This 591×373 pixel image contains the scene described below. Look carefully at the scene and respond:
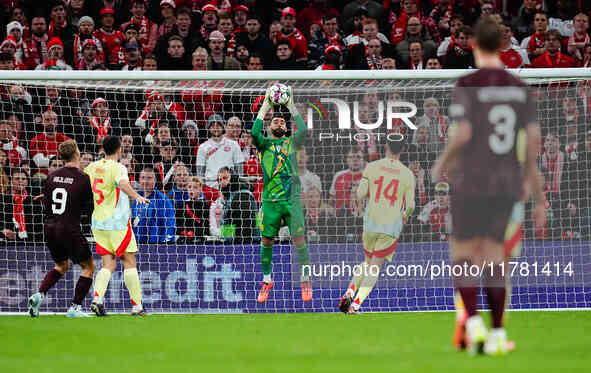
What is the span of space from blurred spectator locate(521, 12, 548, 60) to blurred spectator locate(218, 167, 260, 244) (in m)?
5.71

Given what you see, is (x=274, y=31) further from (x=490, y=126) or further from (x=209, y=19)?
(x=490, y=126)

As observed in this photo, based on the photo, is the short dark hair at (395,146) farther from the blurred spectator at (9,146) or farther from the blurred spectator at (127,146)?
the blurred spectator at (9,146)

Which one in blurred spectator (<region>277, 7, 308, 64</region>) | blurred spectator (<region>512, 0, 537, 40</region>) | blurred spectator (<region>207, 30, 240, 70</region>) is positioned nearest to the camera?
blurred spectator (<region>207, 30, 240, 70</region>)

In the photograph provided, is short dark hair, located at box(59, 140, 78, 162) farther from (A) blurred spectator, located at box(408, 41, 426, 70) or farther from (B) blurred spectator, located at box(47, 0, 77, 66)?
(A) blurred spectator, located at box(408, 41, 426, 70)

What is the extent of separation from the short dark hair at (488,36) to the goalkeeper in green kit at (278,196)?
534 centimetres

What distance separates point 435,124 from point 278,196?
2218mm

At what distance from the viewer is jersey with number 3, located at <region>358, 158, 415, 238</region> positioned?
10.9 meters

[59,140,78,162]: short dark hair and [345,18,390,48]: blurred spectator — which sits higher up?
[345,18,390,48]: blurred spectator

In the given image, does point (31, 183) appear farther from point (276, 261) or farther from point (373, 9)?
point (373, 9)

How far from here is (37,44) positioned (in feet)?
49.0

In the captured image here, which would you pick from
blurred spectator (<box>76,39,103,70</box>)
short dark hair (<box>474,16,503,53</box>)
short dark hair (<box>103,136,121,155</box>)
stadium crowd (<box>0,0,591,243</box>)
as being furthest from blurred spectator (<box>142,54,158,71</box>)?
short dark hair (<box>474,16,503,53</box>)

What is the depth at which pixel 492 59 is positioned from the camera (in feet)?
20.3

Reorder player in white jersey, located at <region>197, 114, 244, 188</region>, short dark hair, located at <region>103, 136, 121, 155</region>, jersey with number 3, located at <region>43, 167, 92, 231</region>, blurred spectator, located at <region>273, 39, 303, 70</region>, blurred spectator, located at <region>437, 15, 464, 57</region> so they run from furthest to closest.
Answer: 1. blurred spectator, located at <region>437, 15, 464, 57</region>
2. blurred spectator, located at <region>273, 39, 303, 70</region>
3. player in white jersey, located at <region>197, 114, 244, 188</region>
4. jersey with number 3, located at <region>43, 167, 92, 231</region>
5. short dark hair, located at <region>103, 136, 121, 155</region>

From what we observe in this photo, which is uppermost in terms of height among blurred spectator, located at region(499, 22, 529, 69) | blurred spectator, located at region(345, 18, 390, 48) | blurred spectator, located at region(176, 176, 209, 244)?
blurred spectator, located at region(345, 18, 390, 48)
